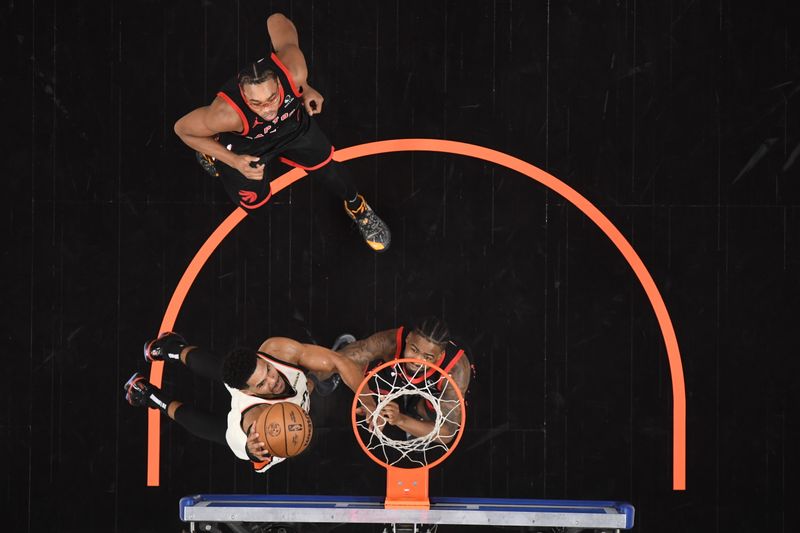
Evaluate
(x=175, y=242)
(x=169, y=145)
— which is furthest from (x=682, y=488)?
(x=169, y=145)

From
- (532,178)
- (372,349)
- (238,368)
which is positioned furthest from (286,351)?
(532,178)

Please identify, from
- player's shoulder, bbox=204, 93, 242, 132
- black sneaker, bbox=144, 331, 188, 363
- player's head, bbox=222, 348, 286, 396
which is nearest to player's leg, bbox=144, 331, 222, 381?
black sneaker, bbox=144, 331, 188, 363

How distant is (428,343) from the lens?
5.82 metres

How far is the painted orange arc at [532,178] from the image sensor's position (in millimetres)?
6711

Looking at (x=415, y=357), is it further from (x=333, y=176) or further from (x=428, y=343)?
(x=333, y=176)

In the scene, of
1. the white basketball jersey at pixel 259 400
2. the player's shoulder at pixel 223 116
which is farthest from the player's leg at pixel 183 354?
the player's shoulder at pixel 223 116

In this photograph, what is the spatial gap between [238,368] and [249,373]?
0.09m

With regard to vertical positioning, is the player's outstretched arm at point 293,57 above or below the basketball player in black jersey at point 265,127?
above

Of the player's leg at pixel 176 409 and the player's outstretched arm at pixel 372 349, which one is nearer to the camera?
the player's leg at pixel 176 409

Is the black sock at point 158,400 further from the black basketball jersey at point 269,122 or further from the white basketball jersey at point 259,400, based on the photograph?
the black basketball jersey at point 269,122

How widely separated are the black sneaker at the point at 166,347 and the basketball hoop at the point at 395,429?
66.3 inches

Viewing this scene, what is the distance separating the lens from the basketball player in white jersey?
5.40 meters

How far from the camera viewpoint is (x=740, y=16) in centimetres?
677

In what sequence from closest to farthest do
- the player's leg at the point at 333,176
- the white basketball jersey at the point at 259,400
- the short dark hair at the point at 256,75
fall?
the short dark hair at the point at 256,75 < the white basketball jersey at the point at 259,400 < the player's leg at the point at 333,176
